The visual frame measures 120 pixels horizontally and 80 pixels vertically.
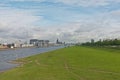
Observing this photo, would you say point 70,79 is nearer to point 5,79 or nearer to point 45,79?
point 45,79

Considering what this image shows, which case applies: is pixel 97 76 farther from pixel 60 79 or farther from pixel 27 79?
pixel 27 79

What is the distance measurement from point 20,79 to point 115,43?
15899 centimetres

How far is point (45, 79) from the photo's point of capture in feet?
132

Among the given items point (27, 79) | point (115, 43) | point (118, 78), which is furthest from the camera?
point (115, 43)

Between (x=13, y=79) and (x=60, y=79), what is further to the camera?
(x=13, y=79)

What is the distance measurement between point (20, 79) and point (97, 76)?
11844 millimetres

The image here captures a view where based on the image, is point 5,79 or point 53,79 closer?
point 53,79

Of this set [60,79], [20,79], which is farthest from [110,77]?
[20,79]

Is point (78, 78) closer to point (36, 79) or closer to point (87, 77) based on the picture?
point (87, 77)

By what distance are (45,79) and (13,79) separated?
571 cm

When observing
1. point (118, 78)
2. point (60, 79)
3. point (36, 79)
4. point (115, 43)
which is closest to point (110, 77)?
point (118, 78)

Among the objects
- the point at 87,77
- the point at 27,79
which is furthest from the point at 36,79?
the point at 87,77

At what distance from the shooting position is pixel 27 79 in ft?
135

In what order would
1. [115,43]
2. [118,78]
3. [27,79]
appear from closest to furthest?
[118,78] < [27,79] < [115,43]
